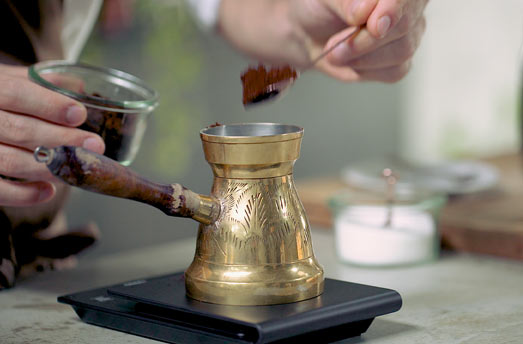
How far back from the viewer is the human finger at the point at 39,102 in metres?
0.77

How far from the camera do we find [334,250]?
1156mm

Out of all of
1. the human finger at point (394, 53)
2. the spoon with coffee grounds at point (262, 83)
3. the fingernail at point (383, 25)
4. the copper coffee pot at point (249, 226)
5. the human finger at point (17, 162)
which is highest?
the fingernail at point (383, 25)

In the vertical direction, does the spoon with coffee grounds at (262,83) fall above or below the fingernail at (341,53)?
below

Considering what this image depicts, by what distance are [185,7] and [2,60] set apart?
187cm

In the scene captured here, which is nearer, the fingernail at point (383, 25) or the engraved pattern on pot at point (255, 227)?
the engraved pattern on pot at point (255, 227)

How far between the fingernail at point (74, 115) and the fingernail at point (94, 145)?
23 mm

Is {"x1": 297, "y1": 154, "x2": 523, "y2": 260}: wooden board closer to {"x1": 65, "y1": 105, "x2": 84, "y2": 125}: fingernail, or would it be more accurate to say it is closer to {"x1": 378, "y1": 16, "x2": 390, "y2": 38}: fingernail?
{"x1": 378, "y1": 16, "x2": 390, "y2": 38}: fingernail

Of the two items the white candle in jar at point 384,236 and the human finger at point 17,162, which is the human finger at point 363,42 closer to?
the white candle in jar at point 384,236

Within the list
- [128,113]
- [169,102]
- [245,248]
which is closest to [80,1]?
[128,113]

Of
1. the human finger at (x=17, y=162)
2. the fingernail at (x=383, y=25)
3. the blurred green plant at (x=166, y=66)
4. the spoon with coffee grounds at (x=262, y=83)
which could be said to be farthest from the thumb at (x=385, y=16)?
the blurred green plant at (x=166, y=66)

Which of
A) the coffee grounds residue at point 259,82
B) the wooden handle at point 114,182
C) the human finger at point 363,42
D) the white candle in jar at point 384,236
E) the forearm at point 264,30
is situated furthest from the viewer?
the forearm at point 264,30

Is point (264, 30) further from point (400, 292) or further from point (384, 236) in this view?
point (400, 292)

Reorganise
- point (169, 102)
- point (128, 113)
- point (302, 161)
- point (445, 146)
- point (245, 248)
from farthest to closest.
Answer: point (445, 146), point (302, 161), point (169, 102), point (128, 113), point (245, 248)

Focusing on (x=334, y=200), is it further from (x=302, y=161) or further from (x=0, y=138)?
(x=302, y=161)
